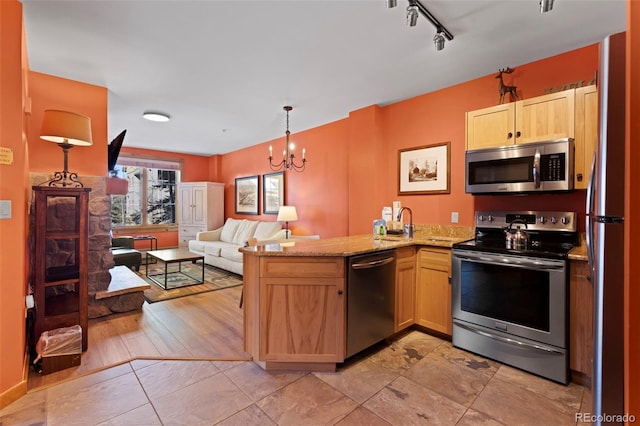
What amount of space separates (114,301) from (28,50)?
8.11 ft

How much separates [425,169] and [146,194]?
6328 mm

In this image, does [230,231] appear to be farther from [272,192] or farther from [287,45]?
[287,45]

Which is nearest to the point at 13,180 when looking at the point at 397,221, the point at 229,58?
the point at 229,58

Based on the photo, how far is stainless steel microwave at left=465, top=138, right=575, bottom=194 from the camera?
2244mm

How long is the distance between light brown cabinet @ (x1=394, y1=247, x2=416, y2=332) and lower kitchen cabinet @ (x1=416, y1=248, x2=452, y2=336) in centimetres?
6

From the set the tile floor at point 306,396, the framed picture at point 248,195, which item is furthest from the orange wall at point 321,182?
the tile floor at point 306,396

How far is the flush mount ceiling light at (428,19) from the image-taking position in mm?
1797

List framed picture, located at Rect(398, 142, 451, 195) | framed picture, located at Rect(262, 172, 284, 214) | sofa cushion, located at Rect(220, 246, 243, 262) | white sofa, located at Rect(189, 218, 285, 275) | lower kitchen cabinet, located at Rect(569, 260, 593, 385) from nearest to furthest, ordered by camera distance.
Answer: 1. lower kitchen cabinet, located at Rect(569, 260, 593, 385)
2. framed picture, located at Rect(398, 142, 451, 195)
3. sofa cushion, located at Rect(220, 246, 243, 262)
4. white sofa, located at Rect(189, 218, 285, 275)
5. framed picture, located at Rect(262, 172, 284, 214)

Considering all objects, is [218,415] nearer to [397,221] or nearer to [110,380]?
[110,380]

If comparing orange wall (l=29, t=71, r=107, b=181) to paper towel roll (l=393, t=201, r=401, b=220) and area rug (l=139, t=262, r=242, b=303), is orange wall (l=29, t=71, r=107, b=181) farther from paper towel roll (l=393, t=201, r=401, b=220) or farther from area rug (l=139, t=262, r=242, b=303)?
paper towel roll (l=393, t=201, r=401, b=220)

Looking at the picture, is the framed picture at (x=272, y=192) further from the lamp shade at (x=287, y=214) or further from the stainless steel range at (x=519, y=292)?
the stainless steel range at (x=519, y=292)

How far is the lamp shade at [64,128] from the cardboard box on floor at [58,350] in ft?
5.07

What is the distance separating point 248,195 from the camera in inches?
256

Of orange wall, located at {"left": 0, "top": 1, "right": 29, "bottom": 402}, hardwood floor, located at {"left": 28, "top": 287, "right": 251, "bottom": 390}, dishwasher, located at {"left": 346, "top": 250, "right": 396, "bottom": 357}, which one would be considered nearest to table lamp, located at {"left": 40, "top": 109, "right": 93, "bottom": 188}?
orange wall, located at {"left": 0, "top": 1, "right": 29, "bottom": 402}
